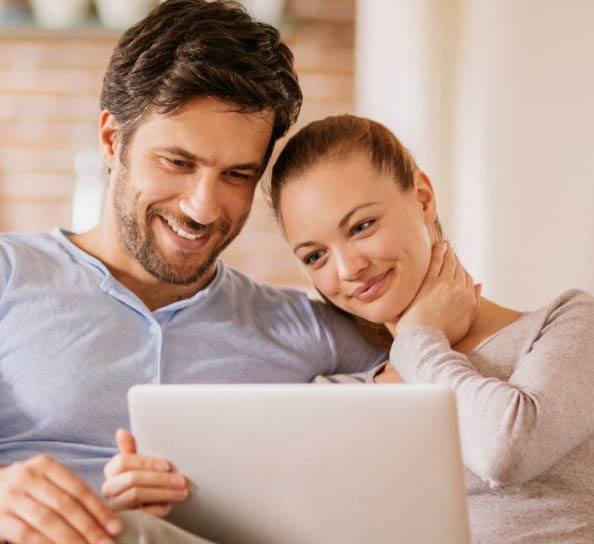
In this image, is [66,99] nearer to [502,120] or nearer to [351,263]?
[502,120]

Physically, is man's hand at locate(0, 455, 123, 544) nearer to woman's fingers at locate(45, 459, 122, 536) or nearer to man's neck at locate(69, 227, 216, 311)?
woman's fingers at locate(45, 459, 122, 536)

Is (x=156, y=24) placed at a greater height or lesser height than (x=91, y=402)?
greater

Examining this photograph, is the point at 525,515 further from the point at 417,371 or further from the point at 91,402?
the point at 91,402

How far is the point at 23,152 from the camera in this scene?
289cm

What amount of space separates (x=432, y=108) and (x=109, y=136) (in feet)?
3.45

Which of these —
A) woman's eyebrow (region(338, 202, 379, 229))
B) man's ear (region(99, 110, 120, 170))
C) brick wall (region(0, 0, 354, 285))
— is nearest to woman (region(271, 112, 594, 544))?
woman's eyebrow (region(338, 202, 379, 229))

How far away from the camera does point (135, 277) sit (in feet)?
5.02

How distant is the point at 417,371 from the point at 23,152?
2.08 metres

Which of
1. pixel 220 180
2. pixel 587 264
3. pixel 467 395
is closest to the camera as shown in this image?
pixel 467 395

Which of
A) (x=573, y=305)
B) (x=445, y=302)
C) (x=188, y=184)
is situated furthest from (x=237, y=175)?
(x=573, y=305)

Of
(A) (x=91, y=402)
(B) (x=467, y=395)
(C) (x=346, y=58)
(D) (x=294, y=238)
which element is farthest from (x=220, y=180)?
(C) (x=346, y=58)

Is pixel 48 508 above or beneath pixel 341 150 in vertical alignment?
beneath

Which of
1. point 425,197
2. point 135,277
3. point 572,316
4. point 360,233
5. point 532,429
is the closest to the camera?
point 532,429

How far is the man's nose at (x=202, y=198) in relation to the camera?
1.41 metres
